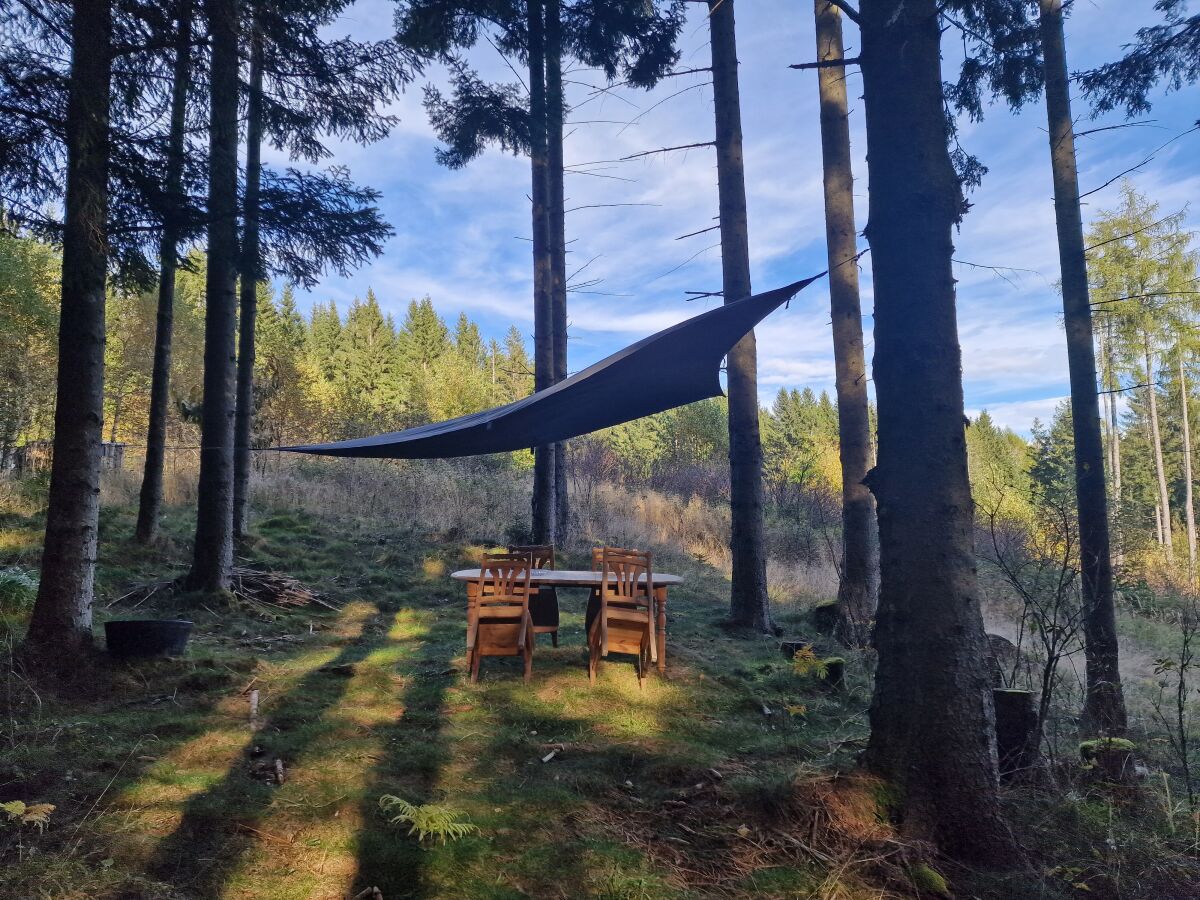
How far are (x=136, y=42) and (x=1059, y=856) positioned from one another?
19.7 feet

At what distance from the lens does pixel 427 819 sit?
7.12 ft

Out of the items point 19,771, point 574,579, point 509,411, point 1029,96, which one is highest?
point 1029,96

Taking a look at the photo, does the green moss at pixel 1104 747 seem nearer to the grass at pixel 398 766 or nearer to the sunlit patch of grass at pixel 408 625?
the grass at pixel 398 766

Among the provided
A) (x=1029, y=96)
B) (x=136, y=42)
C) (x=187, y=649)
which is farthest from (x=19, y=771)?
(x=1029, y=96)

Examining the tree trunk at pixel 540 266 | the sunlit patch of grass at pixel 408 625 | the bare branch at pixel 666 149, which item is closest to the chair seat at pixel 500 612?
the sunlit patch of grass at pixel 408 625

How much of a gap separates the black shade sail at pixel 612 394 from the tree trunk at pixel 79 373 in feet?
3.60

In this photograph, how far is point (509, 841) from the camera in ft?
A: 7.05

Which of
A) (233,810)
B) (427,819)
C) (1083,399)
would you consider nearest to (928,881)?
(427,819)

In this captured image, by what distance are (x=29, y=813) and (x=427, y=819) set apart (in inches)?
45.2

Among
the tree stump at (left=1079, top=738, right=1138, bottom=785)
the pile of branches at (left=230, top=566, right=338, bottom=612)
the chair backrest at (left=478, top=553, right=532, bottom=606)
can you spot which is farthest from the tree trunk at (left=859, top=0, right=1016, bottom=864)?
the pile of branches at (left=230, top=566, right=338, bottom=612)

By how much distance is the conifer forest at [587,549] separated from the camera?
2.13 metres

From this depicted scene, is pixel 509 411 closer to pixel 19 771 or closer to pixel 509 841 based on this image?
pixel 509 841

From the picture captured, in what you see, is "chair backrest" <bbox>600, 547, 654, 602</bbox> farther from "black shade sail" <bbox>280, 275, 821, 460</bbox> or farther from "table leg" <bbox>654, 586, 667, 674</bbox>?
"black shade sail" <bbox>280, 275, 821, 460</bbox>

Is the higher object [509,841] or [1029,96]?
[1029,96]
